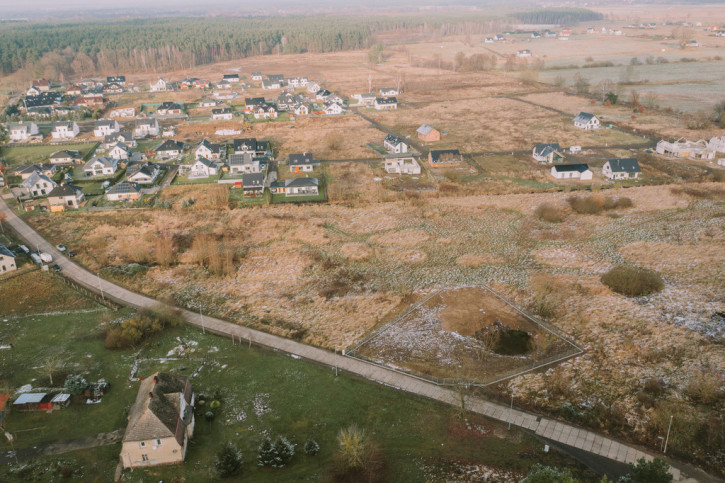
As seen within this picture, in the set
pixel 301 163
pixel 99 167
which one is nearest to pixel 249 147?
pixel 301 163

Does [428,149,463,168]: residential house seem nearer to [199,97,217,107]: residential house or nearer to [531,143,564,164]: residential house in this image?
[531,143,564,164]: residential house

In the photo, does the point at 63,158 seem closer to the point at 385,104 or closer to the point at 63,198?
the point at 63,198

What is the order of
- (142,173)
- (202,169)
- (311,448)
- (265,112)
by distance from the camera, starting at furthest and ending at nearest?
(265,112), (202,169), (142,173), (311,448)

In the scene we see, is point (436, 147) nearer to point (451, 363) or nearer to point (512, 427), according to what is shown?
point (451, 363)

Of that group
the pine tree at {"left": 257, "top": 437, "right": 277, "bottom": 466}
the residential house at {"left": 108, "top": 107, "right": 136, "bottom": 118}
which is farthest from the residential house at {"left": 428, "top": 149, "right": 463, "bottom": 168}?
the residential house at {"left": 108, "top": 107, "right": 136, "bottom": 118}

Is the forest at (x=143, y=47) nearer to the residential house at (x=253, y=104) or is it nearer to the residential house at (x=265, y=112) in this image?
the residential house at (x=253, y=104)

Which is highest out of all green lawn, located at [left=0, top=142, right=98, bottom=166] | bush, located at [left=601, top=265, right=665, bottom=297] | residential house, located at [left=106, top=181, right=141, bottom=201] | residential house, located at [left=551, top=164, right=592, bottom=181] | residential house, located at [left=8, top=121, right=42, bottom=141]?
residential house, located at [left=8, top=121, right=42, bottom=141]
